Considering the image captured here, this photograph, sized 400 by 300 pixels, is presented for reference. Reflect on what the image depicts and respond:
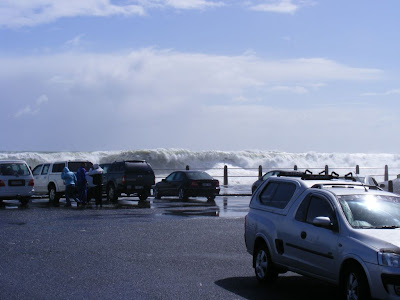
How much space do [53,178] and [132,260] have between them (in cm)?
1850

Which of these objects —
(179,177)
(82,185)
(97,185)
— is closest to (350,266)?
(82,185)

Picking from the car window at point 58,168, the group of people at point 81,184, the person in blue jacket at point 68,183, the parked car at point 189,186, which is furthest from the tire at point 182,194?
the person in blue jacket at point 68,183

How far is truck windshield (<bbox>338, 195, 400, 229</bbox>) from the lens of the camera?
28.5 ft

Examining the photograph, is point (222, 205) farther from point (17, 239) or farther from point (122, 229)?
point (17, 239)

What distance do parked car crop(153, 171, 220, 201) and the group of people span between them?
448 cm

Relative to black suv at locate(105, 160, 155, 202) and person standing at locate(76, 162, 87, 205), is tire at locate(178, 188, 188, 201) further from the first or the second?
person standing at locate(76, 162, 87, 205)

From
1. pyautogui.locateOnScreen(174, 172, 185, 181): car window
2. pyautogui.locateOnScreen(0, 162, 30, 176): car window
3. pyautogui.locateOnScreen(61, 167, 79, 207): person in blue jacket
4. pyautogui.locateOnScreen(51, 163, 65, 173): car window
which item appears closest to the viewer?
pyautogui.locateOnScreen(0, 162, 30, 176): car window

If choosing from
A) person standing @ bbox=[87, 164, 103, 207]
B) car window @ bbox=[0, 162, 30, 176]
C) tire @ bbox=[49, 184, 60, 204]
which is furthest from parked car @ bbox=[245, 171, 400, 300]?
tire @ bbox=[49, 184, 60, 204]

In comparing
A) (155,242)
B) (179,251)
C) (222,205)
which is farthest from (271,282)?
(222,205)

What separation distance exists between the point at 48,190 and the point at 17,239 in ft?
50.4

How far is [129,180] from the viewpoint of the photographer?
30.3 meters

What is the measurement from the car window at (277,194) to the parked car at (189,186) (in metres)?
19.4

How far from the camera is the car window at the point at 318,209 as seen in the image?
904cm

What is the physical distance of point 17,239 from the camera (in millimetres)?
15219
